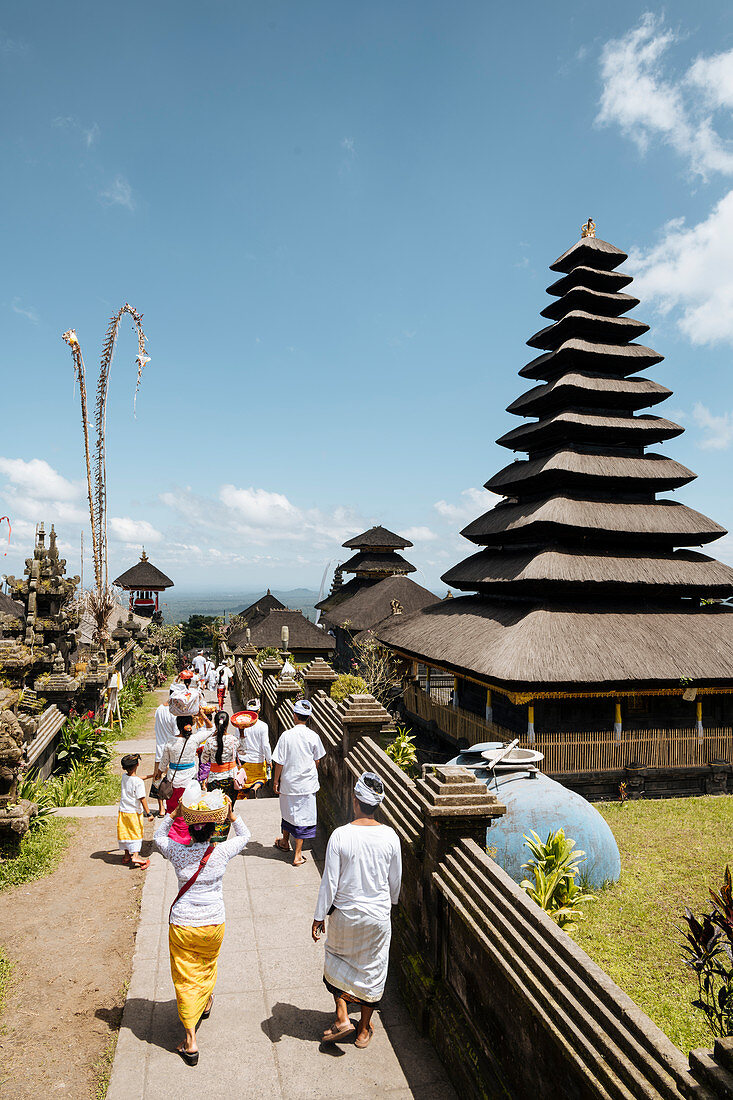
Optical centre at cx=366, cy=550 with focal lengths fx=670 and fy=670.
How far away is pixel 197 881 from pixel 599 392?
66.5 feet

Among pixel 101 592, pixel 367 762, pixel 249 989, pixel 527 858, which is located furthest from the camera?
pixel 101 592

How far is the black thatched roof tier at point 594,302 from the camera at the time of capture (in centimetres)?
2388

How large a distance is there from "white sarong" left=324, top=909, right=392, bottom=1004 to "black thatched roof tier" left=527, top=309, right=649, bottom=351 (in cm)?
2223

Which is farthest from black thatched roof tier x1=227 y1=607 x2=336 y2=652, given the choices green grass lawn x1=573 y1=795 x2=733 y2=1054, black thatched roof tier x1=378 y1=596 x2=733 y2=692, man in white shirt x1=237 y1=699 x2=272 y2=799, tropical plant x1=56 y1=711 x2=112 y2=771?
man in white shirt x1=237 y1=699 x2=272 y2=799

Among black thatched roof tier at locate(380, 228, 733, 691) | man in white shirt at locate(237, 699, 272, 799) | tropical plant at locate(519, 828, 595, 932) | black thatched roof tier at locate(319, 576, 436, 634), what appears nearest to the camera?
tropical plant at locate(519, 828, 595, 932)

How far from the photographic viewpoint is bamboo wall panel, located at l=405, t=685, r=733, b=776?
635 inches

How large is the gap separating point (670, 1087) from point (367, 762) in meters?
5.65

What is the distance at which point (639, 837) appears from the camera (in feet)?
44.6

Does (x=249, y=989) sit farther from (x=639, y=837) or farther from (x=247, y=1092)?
(x=639, y=837)

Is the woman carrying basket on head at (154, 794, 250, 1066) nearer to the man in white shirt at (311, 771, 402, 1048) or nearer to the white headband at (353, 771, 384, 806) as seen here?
the man in white shirt at (311, 771, 402, 1048)

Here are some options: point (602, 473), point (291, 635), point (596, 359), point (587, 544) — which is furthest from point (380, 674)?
point (596, 359)

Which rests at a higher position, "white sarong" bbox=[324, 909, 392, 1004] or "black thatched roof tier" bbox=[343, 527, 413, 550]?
"black thatched roof tier" bbox=[343, 527, 413, 550]

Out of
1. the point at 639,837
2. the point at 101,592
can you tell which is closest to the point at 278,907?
the point at 639,837

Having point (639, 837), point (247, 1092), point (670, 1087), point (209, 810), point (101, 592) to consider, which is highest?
point (101, 592)
